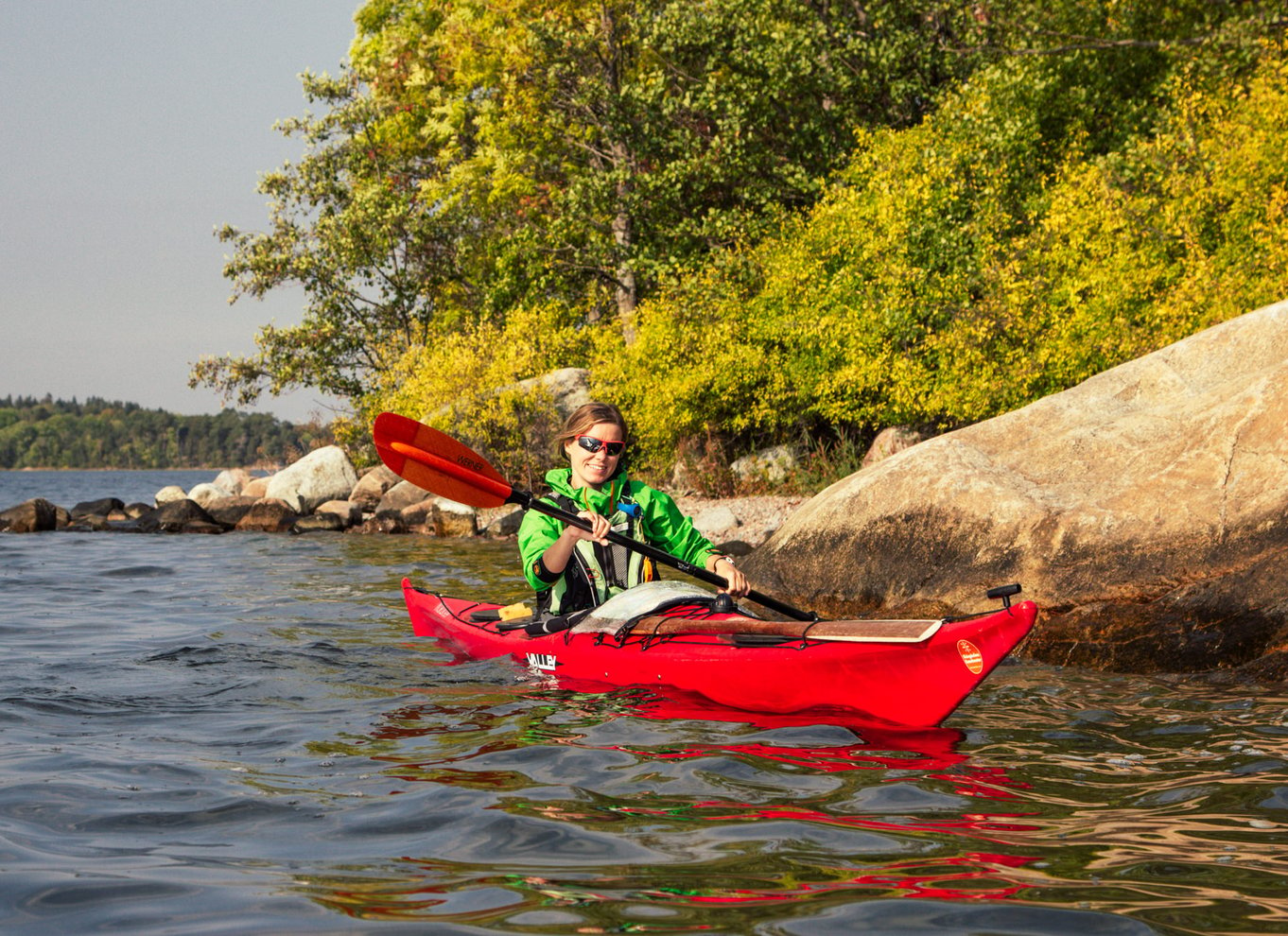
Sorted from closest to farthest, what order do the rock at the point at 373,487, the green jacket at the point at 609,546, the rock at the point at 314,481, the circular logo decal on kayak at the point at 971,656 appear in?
the circular logo decal on kayak at the point at 971,656 → the green jacket at the point at 609,546 → the rock at the point at 373,487 → the rock at the point at 314,481

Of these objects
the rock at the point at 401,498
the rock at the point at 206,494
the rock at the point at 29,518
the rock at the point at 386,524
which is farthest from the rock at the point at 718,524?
the rock at the point at 206,494

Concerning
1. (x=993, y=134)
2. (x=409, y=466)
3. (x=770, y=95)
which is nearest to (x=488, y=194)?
(x=770, y=95)

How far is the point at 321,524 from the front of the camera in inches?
824

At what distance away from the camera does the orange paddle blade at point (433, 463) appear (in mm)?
6578

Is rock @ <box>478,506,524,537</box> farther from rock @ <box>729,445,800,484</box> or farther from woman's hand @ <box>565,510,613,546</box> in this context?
woman's hand @ <box>565,510,613,546</box>

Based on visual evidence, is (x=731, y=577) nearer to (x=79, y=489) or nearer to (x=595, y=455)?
(x=595, y=455)

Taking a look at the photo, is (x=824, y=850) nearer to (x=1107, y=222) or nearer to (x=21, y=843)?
(x=21, y=843)

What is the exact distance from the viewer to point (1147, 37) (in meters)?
21.0

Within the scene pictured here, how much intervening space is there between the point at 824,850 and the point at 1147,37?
2226 cm

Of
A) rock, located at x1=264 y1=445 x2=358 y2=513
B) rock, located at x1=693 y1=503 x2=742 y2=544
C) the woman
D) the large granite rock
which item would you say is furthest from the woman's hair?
rock, located at x1=264 y1=445 x2=358 y2=513

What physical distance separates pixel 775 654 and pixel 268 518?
18.3 meters

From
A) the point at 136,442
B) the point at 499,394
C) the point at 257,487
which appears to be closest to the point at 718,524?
the point at 499,394

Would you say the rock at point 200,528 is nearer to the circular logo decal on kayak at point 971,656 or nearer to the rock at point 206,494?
the rock at point 206,494

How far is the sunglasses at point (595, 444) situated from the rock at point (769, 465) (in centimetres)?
1283
